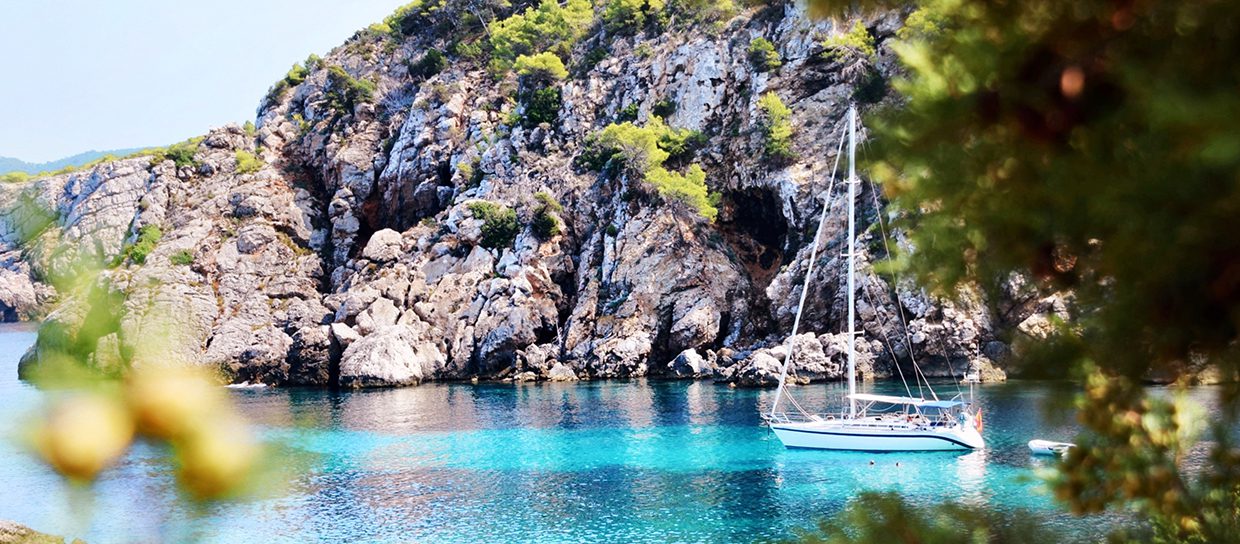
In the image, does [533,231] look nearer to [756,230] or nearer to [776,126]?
[756,230]

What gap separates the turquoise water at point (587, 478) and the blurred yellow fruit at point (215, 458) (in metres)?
9.47

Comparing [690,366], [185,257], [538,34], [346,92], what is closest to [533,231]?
[690,366]

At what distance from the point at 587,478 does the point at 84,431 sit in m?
26.8

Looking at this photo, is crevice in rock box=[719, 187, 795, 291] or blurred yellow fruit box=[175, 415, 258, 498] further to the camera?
crevice in rock box=[719, 187, 795, 291]

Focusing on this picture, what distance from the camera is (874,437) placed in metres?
30.9

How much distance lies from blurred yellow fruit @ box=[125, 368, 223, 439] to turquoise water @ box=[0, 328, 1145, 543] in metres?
9.57

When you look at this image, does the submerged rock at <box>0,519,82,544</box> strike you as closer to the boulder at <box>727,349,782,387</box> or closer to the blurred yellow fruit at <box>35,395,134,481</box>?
the blurred yellow fruit at <box>35,395,134,481</box>

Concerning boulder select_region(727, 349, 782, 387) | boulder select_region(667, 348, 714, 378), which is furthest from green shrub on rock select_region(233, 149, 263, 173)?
boulder select_region(727, 349, 782, 387)

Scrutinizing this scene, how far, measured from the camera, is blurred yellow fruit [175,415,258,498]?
2.30 m

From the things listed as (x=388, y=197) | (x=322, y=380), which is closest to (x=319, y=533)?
(x=322, y=380)

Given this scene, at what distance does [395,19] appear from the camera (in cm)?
8938

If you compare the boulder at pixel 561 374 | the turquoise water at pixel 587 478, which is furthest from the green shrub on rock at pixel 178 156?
the turquoise water at pixel 587 478

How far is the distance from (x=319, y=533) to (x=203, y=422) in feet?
75.3

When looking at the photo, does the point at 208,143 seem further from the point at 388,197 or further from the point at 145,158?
the point at 388,197
